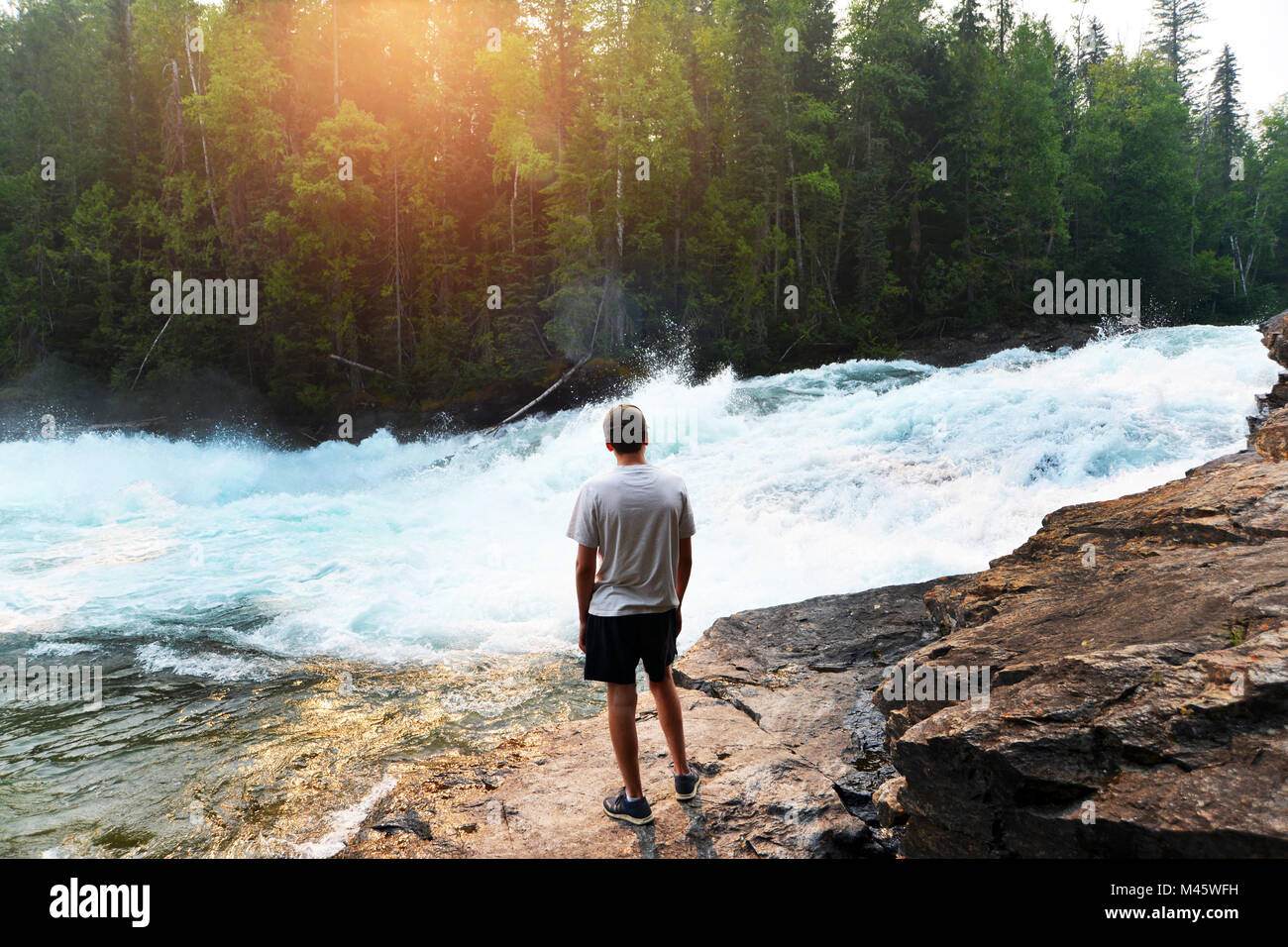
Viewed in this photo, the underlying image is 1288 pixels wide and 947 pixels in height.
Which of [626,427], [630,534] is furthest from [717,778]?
[626,427]

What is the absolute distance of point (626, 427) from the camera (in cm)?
375

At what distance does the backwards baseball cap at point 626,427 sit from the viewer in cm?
374

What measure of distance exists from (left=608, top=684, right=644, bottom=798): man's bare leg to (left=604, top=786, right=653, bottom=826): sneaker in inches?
1.5

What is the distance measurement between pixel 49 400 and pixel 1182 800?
33261 millimetres

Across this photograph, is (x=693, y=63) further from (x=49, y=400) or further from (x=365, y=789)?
(x=365, y=789)

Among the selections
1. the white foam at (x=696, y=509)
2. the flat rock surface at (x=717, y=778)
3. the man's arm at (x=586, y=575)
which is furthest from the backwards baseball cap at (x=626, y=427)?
the white foam at (x=696, y=509)

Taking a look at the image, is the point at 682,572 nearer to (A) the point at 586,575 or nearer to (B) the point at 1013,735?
(A) the point at 586,575

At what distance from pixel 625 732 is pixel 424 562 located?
331 inches

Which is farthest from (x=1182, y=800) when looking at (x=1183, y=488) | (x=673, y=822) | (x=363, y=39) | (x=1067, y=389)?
(x=363, y=39)

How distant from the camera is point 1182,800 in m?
2.50

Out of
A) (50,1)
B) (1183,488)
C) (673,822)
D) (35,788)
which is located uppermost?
(50,1)

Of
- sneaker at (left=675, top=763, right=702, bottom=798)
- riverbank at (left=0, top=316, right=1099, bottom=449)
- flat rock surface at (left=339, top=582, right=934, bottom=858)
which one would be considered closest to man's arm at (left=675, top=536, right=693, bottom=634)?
sneaker at (left=675, top=763, right=702, bottom=798)

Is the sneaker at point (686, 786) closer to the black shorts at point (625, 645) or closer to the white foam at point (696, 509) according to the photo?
the black shorts at point (625, 645)

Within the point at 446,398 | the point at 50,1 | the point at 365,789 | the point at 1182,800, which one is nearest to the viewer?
the point at 1182,800
